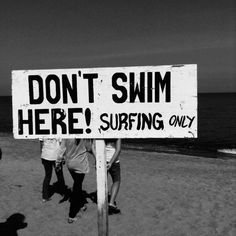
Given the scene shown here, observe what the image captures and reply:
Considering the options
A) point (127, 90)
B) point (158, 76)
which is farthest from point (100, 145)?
point (158, 76)

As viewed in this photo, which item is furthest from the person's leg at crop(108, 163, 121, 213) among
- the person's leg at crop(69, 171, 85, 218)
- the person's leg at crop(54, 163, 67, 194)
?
the person's leg at crop(54, 163, 67, 194)

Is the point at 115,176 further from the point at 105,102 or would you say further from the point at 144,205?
the point at 105,102

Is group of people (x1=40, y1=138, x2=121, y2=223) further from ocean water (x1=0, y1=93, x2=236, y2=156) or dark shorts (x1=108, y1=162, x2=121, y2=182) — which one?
ocean water (x1=0, y1=93, x2=236, y2=156)

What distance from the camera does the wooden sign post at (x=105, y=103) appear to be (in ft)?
9.91

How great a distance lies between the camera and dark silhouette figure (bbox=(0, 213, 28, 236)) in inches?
239

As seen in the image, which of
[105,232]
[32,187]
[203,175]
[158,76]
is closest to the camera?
[158,76]

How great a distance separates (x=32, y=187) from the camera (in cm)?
895

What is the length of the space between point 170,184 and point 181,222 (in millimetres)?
3145

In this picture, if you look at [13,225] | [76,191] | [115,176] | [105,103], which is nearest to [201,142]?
[115,176]

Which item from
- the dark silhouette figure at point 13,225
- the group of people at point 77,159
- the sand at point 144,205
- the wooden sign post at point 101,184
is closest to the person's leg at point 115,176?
the group of people at point 77,159

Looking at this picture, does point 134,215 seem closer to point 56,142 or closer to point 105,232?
point 56,142

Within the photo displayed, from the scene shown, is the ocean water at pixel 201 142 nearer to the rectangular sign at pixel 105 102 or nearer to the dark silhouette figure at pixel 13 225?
the dark silhouette figure at pixel 13 225

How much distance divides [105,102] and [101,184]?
2.36ft

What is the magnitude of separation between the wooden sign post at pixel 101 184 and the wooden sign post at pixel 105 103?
0.39 feet
